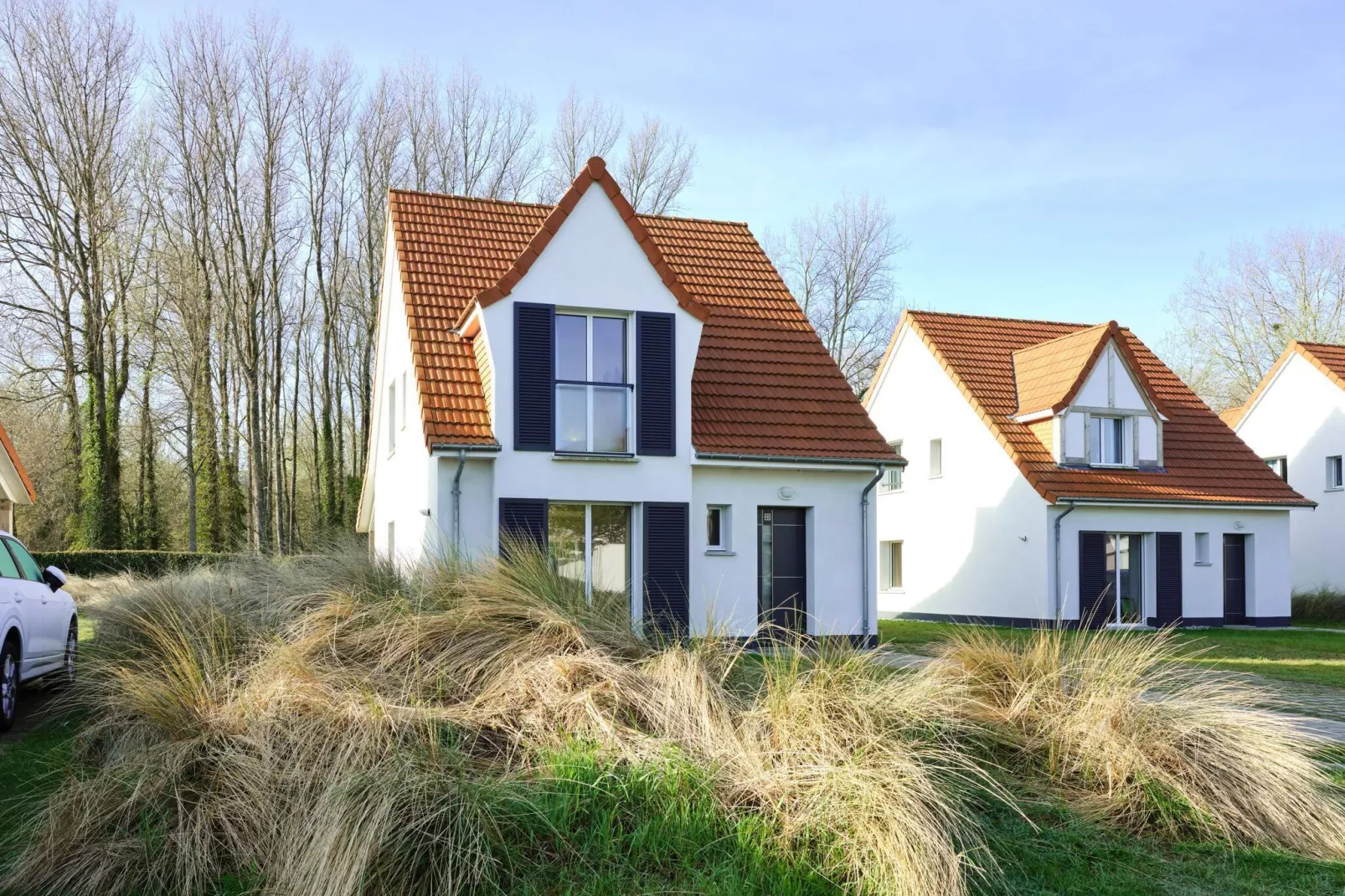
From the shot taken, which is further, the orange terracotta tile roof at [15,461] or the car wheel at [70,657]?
the orange terracotta tile roof at [15,461]

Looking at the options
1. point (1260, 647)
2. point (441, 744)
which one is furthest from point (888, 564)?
point (441, 744)

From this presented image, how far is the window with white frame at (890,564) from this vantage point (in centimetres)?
2834

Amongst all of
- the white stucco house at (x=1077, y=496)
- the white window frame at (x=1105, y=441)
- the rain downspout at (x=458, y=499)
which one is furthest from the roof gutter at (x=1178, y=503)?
the rain downspout at (x=458, y=499)

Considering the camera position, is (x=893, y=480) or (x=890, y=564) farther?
(x=890, y=564)

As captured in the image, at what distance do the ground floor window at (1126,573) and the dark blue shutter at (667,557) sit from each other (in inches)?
452

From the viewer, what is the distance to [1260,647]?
18844 millimetres

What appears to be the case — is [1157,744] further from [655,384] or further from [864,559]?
[864,559]

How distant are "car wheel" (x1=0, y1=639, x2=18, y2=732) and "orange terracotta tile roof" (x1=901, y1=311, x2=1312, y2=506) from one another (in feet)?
60.3

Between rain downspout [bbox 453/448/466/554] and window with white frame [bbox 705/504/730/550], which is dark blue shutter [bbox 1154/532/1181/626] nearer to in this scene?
window with white frame [bbox 705/504/730/550]

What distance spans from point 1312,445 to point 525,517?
81.9 feet

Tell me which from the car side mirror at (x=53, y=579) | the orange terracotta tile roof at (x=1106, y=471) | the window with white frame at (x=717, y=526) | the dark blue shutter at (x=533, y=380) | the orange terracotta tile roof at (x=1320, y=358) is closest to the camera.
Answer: the car side mirror at (x=53, y=579)

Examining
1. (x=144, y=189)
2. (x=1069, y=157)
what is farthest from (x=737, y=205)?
(x=1069, y=157)

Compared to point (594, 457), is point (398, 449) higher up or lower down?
higher up

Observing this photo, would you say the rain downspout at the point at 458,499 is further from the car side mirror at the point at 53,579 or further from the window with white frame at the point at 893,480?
the window with white frame at the point at 893,480
